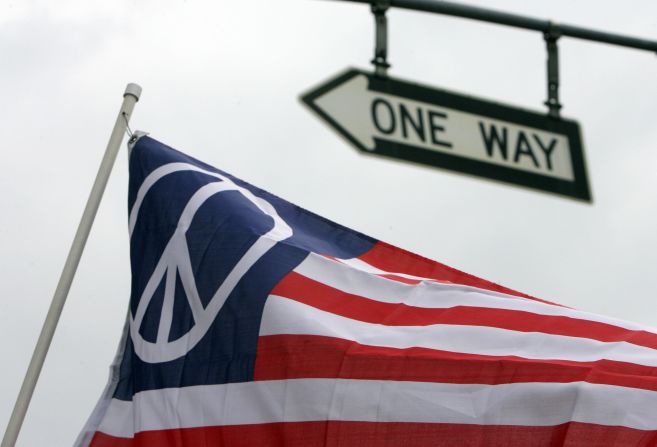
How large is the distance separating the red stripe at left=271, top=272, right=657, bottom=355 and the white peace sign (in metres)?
→ 0.29

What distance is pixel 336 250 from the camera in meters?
8.09

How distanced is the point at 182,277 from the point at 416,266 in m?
2.06

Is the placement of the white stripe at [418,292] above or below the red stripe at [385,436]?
above

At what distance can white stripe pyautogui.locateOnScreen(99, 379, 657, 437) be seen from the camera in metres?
6.71

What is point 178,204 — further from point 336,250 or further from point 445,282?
point 445,282

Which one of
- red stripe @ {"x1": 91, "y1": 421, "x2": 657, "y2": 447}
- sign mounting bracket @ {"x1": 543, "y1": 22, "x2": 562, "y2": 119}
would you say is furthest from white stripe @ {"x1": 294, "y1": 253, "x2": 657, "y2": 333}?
sign mounting bracket @ {"x1": 543, "y1": 22, "x2": 562, "y2": 119}

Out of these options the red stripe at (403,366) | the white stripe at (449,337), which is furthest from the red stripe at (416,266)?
the red stripe at (403,366)

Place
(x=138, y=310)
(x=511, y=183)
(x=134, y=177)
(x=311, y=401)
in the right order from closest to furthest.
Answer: (x=511, y=183) → (x=311, y=401) → (x=138, y=310) → (x=134, y=177)

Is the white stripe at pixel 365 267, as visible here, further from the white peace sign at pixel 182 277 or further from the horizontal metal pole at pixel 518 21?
the horizontal metal pole at pixel 518 21

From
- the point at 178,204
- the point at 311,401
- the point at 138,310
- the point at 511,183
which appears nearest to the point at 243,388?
the point at 311,401

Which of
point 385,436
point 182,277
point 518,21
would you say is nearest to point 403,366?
point 385,436

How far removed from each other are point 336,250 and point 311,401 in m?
1.64

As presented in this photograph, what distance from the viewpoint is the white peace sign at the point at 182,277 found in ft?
23.0

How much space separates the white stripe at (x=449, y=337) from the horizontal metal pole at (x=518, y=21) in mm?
2696
